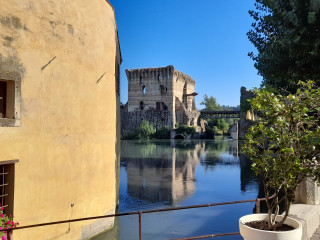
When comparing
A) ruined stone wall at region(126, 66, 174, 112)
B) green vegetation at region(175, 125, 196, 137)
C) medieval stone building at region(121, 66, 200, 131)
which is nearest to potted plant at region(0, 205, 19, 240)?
green vegetation at region(175, 125, 196, 137)

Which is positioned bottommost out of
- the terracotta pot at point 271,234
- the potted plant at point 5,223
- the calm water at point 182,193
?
the calm water at point 182,193

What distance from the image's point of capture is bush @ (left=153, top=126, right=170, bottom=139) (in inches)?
1916

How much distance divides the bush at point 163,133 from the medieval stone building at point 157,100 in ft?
3.55

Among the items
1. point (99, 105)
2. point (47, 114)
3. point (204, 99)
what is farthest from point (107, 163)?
point (204, 99)

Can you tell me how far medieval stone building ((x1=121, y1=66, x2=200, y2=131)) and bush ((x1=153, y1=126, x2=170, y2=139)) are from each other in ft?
3.55

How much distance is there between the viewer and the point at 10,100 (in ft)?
17.8

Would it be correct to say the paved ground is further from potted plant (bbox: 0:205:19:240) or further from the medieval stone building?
the medieval stone building

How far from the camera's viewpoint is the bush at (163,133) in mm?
48672

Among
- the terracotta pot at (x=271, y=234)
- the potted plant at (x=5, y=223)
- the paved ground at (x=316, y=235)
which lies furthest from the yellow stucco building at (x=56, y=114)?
the paved ground at (x=316, y=235)

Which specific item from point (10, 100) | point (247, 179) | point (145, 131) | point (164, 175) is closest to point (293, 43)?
point (10, 100)

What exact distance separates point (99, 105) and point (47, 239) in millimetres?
3468

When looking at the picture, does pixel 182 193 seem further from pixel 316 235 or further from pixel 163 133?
pixel 163 133

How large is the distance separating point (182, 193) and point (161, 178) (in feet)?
12.1

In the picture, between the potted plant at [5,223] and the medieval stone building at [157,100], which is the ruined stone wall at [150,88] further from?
the potted plant at [5,223]
